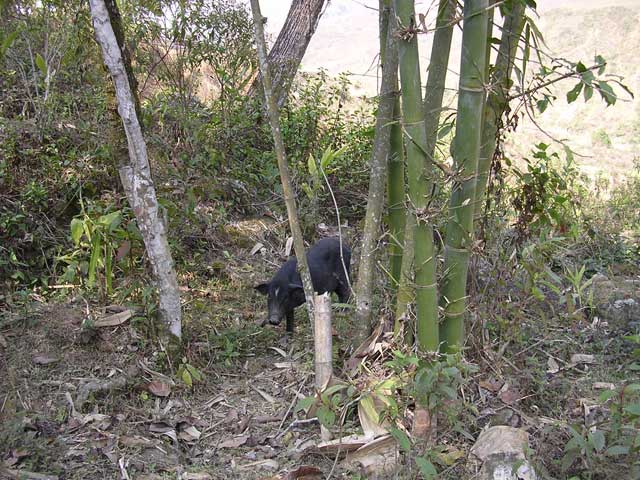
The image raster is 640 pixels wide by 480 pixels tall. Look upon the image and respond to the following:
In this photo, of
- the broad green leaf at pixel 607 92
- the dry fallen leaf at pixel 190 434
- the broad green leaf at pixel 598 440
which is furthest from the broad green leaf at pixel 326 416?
the broad green leaf at pixel 607 92

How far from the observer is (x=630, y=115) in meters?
12.4

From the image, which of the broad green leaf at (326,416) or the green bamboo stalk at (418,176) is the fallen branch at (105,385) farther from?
the green bamboo stalk at (418,176)

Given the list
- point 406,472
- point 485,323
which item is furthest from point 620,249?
point 406,472

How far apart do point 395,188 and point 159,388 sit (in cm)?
211

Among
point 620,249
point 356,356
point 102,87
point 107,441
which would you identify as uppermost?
point 102,87

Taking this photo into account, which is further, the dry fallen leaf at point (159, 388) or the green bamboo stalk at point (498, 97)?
the dry fallen leaf at point (159, 388)

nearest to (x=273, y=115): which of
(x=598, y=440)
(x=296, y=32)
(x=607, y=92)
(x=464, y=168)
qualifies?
(x=464, y=168)

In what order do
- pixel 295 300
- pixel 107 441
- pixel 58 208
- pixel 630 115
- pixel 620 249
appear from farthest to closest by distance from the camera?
pixel 630 115 < pixel 620 249 < pixel 58 208 < pixel 295 300 < pixel 107 441

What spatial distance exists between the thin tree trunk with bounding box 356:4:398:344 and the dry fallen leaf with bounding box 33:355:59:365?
2252 mm

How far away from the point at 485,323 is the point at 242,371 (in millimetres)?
1841

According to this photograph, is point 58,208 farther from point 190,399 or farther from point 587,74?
point 587,74

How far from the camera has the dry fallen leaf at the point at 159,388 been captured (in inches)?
174

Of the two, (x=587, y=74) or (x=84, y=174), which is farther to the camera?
(x=84, y=174)

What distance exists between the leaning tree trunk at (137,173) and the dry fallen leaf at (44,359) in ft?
2.77
